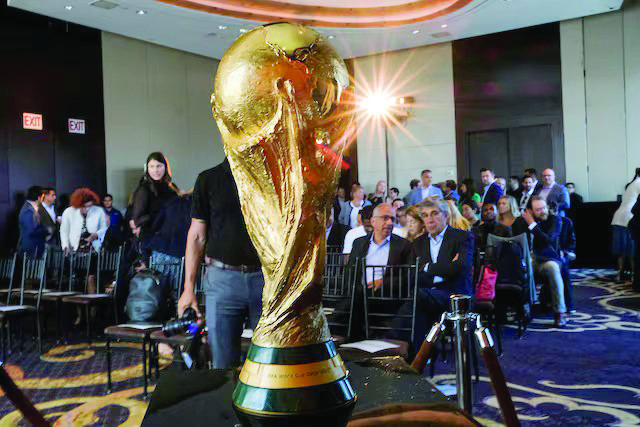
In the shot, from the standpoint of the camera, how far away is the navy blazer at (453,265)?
12.6ft

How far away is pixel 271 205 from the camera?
0.54 meters

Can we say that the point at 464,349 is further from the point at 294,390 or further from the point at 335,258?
the point at 335,258

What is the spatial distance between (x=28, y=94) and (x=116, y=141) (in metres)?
1.53

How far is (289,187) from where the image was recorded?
1.74ft

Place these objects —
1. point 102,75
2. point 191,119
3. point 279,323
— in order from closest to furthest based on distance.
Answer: point 279,323
point 102,75
point 191,119

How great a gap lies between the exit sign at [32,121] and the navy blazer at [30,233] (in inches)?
84.9

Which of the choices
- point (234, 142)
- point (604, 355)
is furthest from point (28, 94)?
point (234, 142)

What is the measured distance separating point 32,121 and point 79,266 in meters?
4.08

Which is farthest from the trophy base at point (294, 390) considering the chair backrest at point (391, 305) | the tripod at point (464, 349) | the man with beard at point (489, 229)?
the man with beard at point (489, 229)

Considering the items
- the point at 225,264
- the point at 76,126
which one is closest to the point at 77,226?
the point at 76,126

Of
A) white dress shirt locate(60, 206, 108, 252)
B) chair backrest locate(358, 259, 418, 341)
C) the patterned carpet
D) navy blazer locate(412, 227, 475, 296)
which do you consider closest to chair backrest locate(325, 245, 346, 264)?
chair backrest locate(358, 259, 418, 341)

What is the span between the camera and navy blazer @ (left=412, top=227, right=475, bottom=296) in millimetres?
3834

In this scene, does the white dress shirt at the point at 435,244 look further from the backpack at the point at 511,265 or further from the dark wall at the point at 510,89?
the dark wall at the point at 510,89

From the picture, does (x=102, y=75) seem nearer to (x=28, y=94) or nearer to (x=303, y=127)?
(x=28, y=94)
